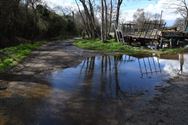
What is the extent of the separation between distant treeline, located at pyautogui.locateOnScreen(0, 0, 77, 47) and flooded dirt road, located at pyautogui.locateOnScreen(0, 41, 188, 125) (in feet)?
58.4

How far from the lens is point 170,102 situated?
30.2 feet

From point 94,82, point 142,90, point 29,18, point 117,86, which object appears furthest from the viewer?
point 29,18

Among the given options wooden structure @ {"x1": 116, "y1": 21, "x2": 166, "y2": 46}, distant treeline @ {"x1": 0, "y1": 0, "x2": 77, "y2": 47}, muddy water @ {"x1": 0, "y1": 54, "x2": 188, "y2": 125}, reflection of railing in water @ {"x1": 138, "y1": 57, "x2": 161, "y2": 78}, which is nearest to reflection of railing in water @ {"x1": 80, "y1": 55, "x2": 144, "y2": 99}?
muddy water @ {"x1": 0, "y1": 54, "x2": 188, "y2": 125}

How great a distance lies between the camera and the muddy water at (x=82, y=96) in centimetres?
777

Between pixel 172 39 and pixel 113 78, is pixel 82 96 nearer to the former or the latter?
pixel 113 78

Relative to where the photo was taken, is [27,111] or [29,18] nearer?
[27,111]

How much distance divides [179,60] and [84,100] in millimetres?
11325

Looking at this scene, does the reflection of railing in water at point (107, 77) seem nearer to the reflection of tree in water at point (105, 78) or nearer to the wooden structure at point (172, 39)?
the reflection of tree in water at point (105, 78)

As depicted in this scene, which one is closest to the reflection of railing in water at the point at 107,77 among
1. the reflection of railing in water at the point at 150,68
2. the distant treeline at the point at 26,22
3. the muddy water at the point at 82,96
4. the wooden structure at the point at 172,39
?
the muddy water at the point at 82,96

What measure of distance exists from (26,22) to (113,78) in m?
30.2

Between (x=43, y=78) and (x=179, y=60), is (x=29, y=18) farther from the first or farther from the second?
(x=43, y=78)

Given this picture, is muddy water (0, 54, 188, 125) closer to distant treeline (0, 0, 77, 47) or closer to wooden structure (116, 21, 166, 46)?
wooden structure (116, 21, 166, 46)

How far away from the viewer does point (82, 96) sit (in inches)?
393

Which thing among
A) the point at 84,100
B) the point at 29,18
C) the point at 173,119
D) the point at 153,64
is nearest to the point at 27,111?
the point at 84,100
